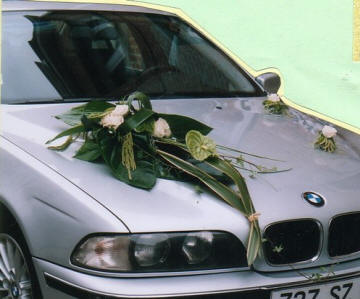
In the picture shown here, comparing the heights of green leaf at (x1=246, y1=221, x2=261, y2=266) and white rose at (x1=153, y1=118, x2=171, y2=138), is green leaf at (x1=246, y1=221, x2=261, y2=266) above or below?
below

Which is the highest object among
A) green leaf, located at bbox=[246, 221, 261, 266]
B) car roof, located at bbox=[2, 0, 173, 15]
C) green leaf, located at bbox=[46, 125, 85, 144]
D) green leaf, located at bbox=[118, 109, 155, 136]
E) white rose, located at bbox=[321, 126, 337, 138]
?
car roof, located at bbox=[2, 0, 173, 15]

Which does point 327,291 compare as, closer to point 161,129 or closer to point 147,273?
point 147,273

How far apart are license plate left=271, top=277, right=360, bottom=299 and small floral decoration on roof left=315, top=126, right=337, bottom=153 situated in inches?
28.2

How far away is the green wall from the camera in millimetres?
6328

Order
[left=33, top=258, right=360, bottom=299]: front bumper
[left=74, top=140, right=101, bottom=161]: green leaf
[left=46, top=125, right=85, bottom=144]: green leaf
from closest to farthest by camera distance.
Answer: [left=33, top=258, right=360, bottom=299]: front bumper
[left=74, top=140, right=101, bottom=161]: green leaf
[left=46, top=125, right=85, bottom=144]: green leaf

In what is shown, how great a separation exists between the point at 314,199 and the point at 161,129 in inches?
25.6

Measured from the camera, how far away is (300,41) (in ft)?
21.3

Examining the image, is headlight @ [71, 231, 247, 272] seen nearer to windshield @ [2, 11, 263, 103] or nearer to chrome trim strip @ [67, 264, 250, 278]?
chrome trim strip @ [67, 264, 250, 278]

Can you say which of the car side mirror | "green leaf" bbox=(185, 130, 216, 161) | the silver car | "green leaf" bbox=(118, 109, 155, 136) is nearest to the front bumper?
the silver car

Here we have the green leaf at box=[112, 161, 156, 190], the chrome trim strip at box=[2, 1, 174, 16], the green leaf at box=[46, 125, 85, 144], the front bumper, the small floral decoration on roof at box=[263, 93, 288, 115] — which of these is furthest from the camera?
the chrome trim strip at box=[2, 1, 174, 16]

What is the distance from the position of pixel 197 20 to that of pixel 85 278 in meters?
4.77

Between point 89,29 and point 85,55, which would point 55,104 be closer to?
point 85,55

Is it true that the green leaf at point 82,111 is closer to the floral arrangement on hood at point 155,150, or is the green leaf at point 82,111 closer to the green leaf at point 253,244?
the floral arrangement on hood at point 155,150

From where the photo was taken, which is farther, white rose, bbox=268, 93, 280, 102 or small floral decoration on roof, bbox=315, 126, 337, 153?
white rose, bbox=268, 93, 280, 102
